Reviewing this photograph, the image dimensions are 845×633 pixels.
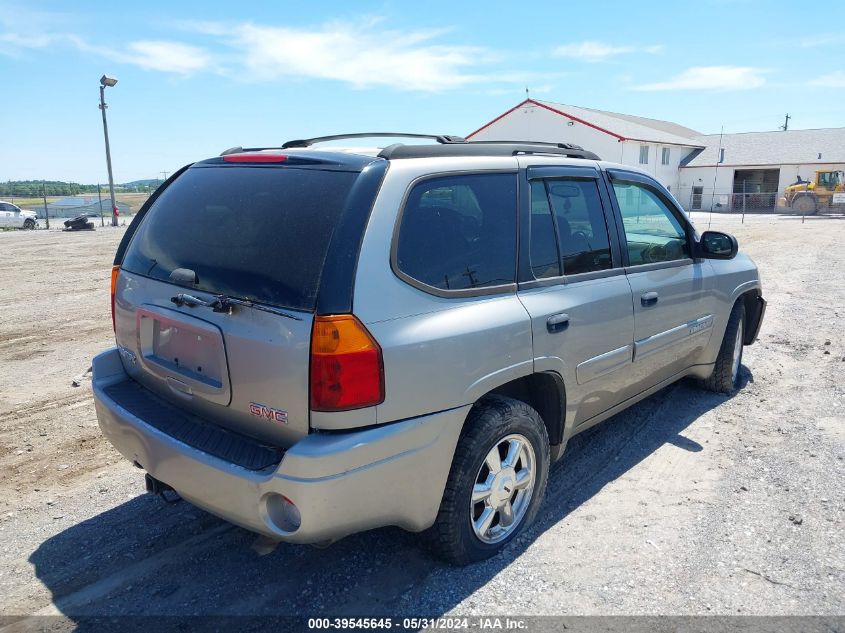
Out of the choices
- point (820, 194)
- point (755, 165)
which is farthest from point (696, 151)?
point (820, 194)

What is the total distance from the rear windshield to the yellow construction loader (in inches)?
1599

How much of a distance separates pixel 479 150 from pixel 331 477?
5.79 ft

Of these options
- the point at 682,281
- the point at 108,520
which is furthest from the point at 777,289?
the point at 108,520

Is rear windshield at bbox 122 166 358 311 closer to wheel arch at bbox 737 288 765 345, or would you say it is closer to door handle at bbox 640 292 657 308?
door handle at bbox 640 292 657 308

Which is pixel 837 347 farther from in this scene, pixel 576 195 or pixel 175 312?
pixel 175 312

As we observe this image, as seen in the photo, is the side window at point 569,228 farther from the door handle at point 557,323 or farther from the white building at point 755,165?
the white building at point 755,165

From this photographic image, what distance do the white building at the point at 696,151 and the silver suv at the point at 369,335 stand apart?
39.6m

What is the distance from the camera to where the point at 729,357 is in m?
5.24

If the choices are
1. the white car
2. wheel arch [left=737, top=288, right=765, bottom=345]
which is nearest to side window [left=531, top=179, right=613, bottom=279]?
wheel arch [left=737, top=288, right=765, bottom=345]

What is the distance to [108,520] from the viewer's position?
11.4 feet

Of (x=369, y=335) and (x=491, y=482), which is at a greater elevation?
(x=369, y=335)

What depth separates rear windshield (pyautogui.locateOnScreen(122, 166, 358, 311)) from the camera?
252cm

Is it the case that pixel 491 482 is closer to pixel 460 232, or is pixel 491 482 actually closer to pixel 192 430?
pixel 460 232

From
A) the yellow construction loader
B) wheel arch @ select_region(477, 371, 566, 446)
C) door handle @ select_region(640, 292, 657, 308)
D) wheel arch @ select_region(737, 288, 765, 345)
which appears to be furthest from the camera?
the yellow construction loader
